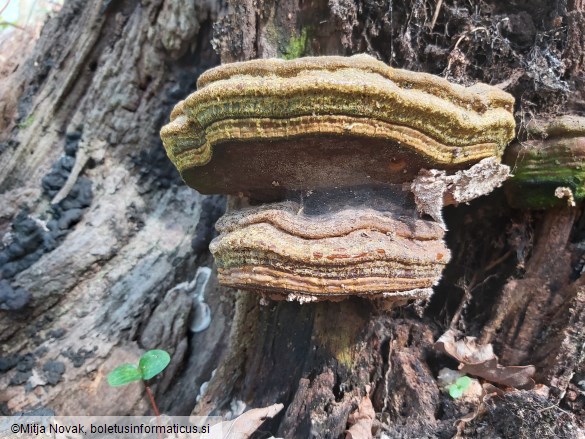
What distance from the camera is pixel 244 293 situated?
296 cm

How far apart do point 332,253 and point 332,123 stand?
54 centimetres

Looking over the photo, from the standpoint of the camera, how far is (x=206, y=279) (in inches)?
136

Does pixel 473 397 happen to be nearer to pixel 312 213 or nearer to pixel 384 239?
pixel 384 239

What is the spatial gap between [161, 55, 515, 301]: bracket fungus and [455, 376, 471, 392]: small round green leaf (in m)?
0.72

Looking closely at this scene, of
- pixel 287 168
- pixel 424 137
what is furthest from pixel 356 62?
pixel 287 168

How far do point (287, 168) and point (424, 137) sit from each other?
0.64 meters

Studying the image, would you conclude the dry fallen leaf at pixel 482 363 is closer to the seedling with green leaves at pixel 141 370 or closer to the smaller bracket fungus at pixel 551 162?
the smaller bracket fungus at pixel 551 162

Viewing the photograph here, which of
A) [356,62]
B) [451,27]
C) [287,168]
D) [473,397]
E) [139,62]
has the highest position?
[451,27]

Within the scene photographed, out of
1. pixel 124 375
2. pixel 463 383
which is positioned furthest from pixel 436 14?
pixel 124 375

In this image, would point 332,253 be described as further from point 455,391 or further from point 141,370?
point 141,370

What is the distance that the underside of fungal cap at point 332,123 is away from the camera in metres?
1.66

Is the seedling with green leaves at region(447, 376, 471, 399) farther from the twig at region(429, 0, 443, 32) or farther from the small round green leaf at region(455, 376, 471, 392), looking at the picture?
the twig at region(429, 0, 443, 32)

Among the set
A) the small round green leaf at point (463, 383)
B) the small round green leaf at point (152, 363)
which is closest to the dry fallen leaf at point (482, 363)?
the small round green leaf at point (463, 383)

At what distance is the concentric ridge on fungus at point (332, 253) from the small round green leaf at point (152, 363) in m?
0.89
